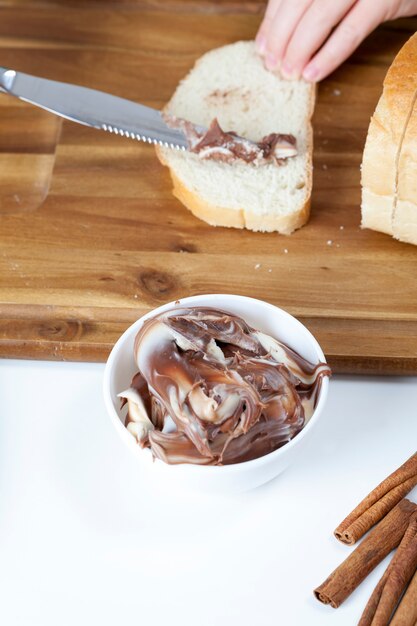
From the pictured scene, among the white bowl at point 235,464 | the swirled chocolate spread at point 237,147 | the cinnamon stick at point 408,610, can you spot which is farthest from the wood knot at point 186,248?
the cinnamon stick at point 408,610

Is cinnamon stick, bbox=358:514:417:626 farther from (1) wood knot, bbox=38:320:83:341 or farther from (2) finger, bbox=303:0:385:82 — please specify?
(2) finger, bbox=303:0:385:82

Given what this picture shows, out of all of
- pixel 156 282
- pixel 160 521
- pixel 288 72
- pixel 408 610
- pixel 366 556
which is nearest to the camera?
pixel 408 610

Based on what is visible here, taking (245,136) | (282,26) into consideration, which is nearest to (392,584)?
(245,136)

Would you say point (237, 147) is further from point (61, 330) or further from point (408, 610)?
point (408, 610)

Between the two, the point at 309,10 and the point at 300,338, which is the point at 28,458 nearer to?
the point at 300,338

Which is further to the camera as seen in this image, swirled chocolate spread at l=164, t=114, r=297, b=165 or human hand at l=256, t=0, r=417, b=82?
human hand at l=256, t=0, r=417, b=82

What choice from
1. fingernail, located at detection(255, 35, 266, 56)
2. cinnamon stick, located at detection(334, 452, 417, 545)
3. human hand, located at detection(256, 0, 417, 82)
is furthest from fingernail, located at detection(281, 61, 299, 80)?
cinnamon stick, located at detection(334, 452, 417, 545)
